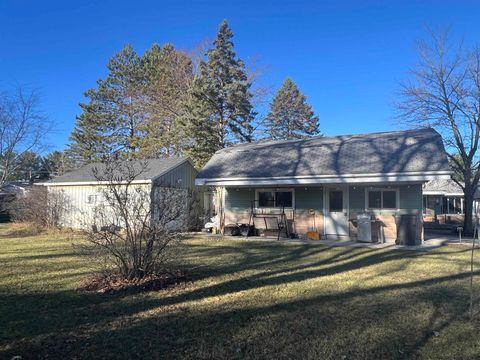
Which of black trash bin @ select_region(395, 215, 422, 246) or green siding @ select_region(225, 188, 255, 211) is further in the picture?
green siding @ select_region(225, 188, 255, 211)

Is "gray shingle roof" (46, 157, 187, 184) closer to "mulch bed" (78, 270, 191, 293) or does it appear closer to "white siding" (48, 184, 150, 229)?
"white siding" (48, 184, 150, 229)

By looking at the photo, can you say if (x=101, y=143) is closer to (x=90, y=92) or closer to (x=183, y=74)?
(x=90, y=92)

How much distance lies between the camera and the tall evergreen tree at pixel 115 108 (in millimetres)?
35688

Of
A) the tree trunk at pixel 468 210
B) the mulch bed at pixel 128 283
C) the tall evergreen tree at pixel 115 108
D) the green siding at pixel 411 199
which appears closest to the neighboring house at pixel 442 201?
the tree trunk at pixel 468 210

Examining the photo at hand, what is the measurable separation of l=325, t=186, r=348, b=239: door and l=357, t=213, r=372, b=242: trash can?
0.87 meters

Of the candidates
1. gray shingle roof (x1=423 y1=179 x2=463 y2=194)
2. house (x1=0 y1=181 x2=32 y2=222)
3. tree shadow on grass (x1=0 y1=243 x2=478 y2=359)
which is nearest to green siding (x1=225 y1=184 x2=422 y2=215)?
tree shadow on grass (x1=0 y1=243 x2=478 y2=359)

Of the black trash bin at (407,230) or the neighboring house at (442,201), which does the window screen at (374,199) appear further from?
the neighboring house at (442,201)

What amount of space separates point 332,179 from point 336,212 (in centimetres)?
174

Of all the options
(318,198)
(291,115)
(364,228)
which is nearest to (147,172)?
(318,198)

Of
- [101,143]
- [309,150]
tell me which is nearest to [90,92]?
[101,143]

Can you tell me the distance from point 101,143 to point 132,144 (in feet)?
19.8

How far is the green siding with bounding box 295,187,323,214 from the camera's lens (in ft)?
49.3

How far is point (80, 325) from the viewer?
4.71m

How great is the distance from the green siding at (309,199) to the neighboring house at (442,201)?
14.0 meters
